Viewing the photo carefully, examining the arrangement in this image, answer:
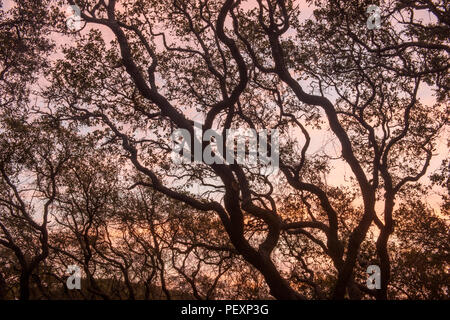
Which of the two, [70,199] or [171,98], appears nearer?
[171,98]

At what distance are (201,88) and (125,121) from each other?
3579mm

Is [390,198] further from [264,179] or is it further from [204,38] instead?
[204,38]

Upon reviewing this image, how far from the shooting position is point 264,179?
45.9 ft

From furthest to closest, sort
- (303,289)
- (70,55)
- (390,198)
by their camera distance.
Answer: (303,289) → (70,55) → (390,198)

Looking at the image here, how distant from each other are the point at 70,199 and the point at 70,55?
35.9 ft

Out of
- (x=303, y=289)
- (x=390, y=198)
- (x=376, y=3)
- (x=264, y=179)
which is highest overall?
(x=376, y=3)

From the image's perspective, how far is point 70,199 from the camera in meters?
20.5

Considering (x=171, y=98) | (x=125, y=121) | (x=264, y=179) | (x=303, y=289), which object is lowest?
(x=303, y=289)

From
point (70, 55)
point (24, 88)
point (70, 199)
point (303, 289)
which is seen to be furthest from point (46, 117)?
point (303, 289)

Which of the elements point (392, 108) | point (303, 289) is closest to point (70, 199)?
point (303, 289)

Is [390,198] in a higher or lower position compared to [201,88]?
lower

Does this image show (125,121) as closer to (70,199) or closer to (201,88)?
(201,88)

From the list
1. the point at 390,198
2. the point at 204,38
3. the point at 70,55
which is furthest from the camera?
the point at 204,38

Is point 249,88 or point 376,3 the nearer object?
point 376,3
